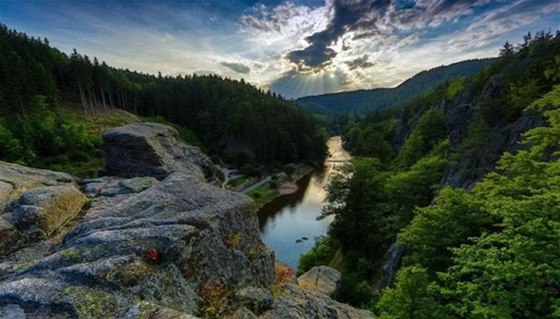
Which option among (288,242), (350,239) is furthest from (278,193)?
(350,239)

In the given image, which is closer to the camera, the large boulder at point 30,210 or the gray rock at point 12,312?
the gray rock at point 12,312

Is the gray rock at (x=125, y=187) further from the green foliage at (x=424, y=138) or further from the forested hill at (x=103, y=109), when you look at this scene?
the green foliage at (x=424, y=138)

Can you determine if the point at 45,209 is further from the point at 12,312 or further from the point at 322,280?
the point at 322,280

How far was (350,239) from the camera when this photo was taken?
3697 centimetres

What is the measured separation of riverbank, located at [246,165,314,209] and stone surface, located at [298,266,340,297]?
112 feet

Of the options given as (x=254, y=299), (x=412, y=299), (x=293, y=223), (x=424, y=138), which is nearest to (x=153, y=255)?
(x=254, y=299)

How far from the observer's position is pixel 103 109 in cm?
9138

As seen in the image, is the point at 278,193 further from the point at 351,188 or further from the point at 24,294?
the point at 24,294

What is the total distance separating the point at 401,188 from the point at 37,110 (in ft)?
217

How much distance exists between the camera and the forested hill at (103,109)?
51816 millimetres

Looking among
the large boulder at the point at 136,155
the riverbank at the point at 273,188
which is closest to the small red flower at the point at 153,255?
the large boulder at the point at 136,155

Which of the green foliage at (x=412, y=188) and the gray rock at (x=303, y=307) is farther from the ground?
the gray rock at (x=303, y=307)

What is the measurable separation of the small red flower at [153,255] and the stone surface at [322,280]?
17475 millimetres

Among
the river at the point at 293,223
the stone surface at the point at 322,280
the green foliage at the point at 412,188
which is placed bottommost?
the river at the point at 293,223
